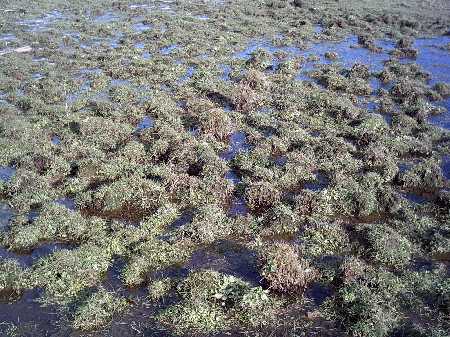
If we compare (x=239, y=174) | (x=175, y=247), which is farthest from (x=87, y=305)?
(x=239, y=174)

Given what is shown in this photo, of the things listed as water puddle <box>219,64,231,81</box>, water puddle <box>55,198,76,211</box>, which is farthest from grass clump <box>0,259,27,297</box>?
water puddle <box>219,64,231,81</box>

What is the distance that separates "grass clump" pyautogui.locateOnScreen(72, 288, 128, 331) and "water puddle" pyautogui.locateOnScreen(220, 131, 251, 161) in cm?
891

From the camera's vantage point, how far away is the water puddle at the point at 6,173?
18.2 meters

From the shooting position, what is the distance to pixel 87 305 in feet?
40.5

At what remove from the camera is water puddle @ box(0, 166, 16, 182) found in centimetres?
1823

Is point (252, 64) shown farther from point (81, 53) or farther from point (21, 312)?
point (21, 312)

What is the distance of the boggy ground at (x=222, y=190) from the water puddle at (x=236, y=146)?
13 cm

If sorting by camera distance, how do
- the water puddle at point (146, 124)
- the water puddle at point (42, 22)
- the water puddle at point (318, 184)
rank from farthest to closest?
the water puddle at point (42, 22), the water puddle at point (146, 124), the water puddle at point (318, 184)

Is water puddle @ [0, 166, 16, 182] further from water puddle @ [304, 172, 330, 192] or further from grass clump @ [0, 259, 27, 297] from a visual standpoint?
water puddle @ [304, 172, 330, 192]

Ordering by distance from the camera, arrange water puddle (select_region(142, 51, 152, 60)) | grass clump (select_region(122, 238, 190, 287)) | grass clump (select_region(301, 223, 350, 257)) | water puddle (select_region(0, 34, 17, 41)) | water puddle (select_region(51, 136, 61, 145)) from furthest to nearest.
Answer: water puddle (select_region(0, 34, 17, 41)) → water puddle (select_region(142, 51, 152, 60)) → water puddle (select_region(51, 136, 61, 145)) → grass clump (select_region(301, 223, 350, 257)) → grass clump (select_region(122, 238, 190, 287))

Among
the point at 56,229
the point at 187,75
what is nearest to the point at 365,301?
the point at 56,229

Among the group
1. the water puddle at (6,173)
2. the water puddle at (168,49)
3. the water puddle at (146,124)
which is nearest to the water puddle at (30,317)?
the water puddle at (6,173)

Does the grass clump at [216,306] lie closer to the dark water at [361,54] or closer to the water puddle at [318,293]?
the water puddle at [318,293]

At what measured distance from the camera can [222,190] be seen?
Result: 17312mm
